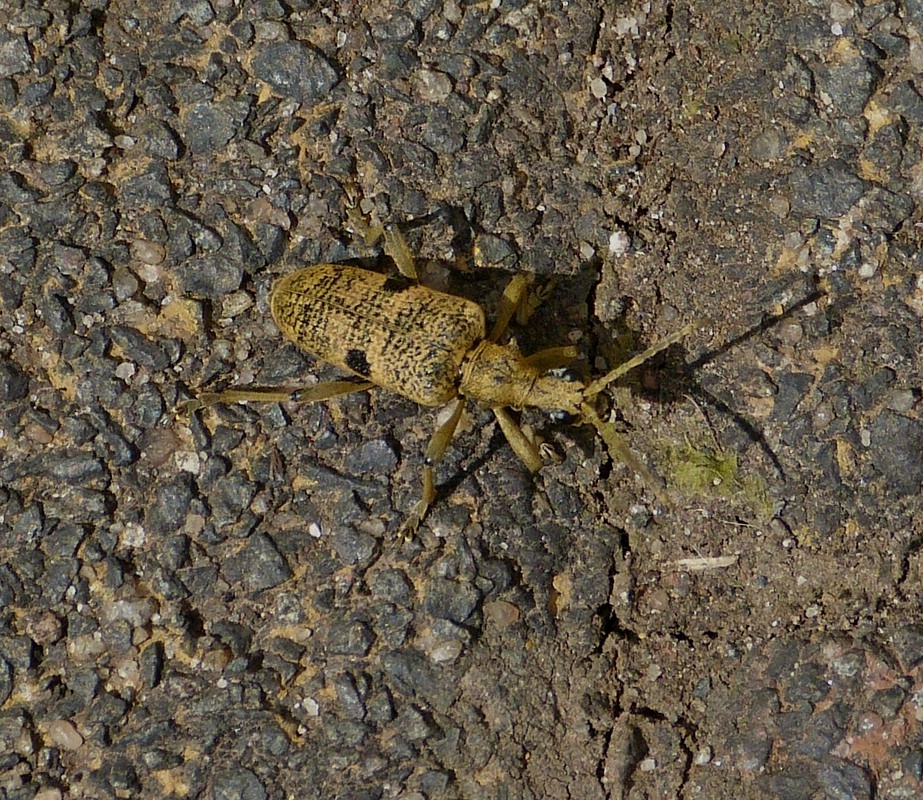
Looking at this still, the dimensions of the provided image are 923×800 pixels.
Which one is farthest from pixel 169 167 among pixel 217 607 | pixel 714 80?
pixel 714 80

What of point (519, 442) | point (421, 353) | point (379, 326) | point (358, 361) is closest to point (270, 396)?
point (358, 361)

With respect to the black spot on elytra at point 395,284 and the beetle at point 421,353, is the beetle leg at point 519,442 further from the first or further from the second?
the black spot on elytra at point 395,284

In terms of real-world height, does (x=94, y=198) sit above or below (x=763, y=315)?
below

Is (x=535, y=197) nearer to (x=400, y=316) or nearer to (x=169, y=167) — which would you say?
(x=400, y=316)

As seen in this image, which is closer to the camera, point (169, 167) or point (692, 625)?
point (692, 625)

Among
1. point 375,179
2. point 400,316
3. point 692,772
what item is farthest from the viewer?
point 375,179

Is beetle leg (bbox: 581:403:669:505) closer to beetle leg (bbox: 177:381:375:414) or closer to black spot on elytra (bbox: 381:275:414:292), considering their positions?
black spot on elytra (bbox: 381:275:414:292)

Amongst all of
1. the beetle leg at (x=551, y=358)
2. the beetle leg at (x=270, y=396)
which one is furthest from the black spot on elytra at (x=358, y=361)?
the beetle leg at (x=551, y=358)
